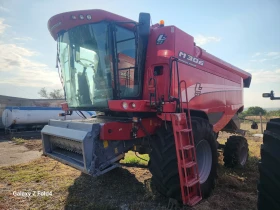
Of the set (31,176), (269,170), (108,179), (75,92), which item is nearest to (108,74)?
(75,92)

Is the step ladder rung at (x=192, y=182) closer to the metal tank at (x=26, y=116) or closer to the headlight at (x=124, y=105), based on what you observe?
the headlight at (x=124, y=105)

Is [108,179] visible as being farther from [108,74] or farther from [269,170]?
[269,170]

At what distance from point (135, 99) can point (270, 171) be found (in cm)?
240

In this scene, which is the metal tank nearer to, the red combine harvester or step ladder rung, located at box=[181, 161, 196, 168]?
the red combine harvester

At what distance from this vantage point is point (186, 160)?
10.9ft

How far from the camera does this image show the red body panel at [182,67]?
365 centimetres

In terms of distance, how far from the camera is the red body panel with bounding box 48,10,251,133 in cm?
365

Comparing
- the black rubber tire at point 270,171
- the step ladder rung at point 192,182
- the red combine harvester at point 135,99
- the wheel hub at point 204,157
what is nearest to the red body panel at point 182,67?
the red combine harvester at point 135,99

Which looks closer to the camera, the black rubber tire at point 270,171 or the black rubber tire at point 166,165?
the black rubber tire at point 270,171

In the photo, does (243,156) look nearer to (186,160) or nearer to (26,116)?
(186,160)

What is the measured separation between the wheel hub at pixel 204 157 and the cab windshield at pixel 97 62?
1.63 metres

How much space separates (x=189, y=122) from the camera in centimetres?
356

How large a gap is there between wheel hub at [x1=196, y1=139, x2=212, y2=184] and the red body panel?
764mm

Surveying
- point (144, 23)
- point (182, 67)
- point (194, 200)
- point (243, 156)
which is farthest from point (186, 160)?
point (243, 156)
